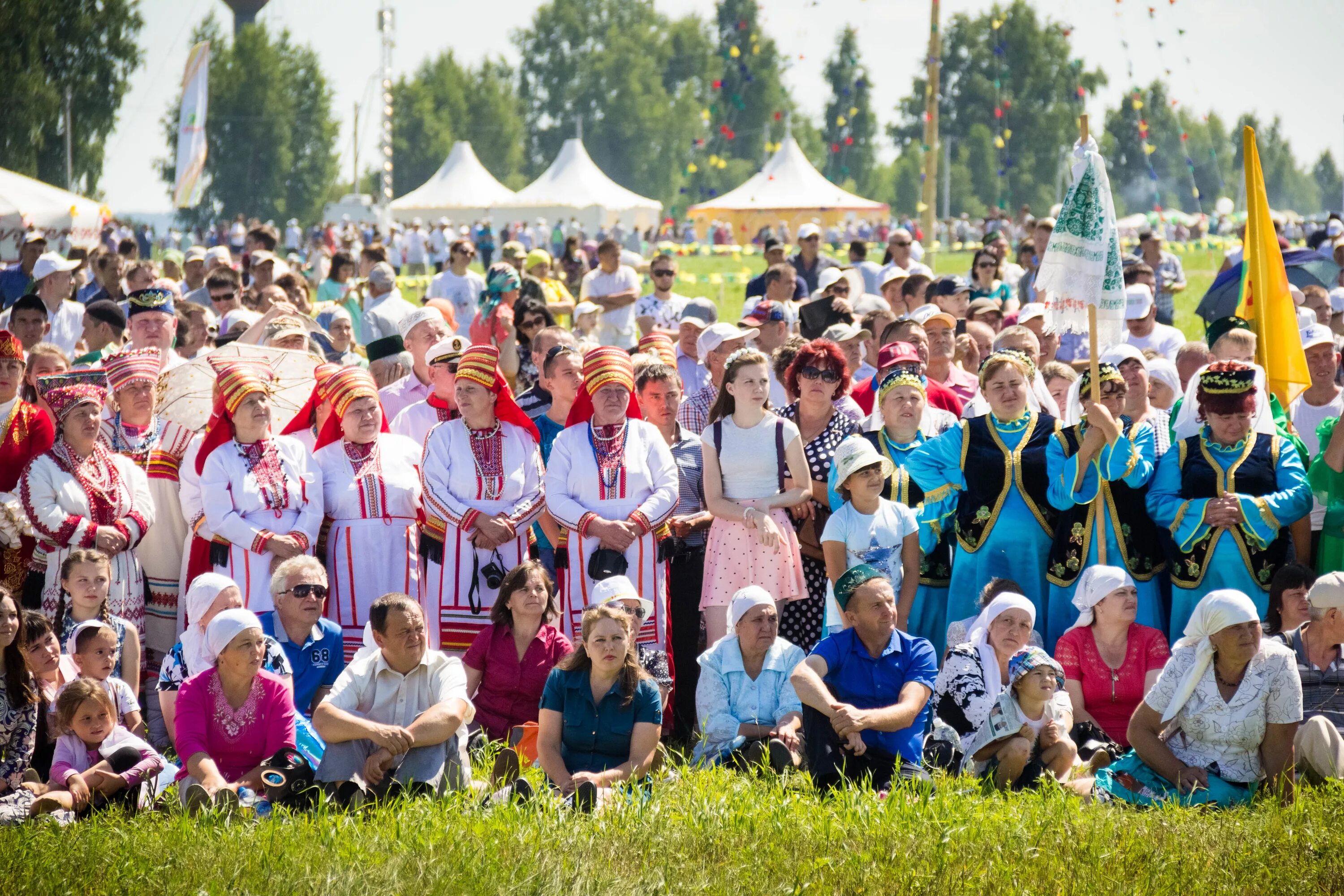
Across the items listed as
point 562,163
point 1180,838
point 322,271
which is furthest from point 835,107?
point 1180,838

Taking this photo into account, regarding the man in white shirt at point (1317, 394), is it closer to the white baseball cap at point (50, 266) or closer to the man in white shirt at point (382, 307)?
the man in white shirt at point (382, 307)

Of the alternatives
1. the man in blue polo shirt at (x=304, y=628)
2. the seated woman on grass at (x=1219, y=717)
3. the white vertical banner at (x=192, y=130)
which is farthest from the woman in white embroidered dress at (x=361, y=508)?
the white vertical banner at (x=192, y=130)

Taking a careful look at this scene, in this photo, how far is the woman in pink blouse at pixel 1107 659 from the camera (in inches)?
246

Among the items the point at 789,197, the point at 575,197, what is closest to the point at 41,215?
the point at 789,197

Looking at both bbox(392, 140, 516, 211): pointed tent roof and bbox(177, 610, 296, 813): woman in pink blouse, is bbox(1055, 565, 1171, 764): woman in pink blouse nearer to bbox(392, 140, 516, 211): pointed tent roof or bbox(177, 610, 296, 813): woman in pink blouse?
bbox(177, 610, 296, 813): woman in pink blouse

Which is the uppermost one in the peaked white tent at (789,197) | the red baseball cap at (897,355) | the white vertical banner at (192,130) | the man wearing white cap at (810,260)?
the peaked white tent at (789,197)

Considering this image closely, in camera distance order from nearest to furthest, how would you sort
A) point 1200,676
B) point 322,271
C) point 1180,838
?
point 1180,838, point 1200,676, point 322,271

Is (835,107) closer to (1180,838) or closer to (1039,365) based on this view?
(1039,365)

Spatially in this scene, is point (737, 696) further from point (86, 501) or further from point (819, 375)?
point (86, 501)

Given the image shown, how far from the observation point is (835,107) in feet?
225

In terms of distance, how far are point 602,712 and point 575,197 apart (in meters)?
42.6

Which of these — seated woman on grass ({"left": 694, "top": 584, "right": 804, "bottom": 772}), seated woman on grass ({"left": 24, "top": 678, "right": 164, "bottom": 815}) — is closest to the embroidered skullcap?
seated woman on grass ({"left": 24, "top": 678, "right": 164, "bottom": 815})

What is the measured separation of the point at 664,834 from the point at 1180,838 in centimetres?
182

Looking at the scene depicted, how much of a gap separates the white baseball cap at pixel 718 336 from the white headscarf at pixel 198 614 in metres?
3.33
